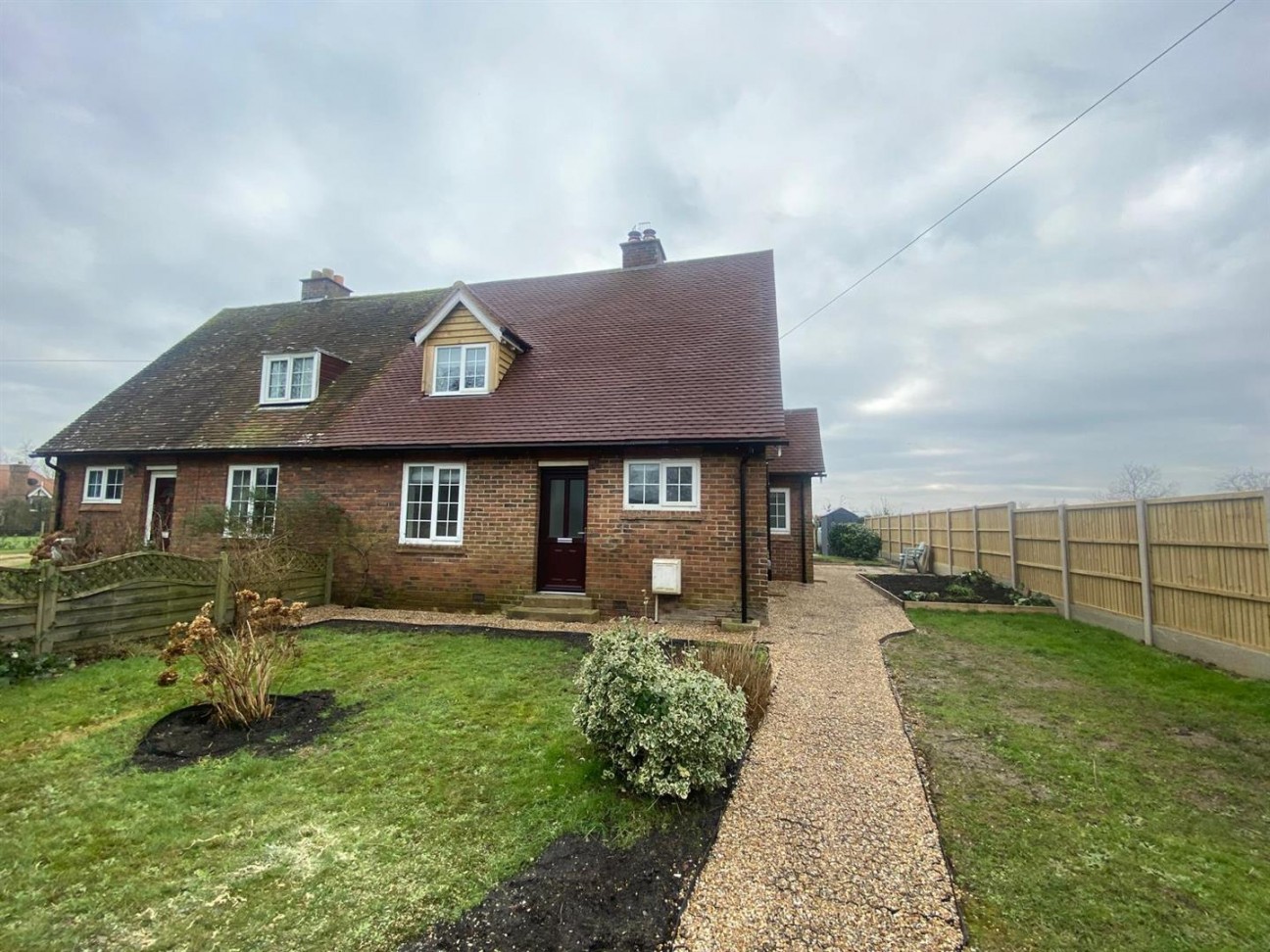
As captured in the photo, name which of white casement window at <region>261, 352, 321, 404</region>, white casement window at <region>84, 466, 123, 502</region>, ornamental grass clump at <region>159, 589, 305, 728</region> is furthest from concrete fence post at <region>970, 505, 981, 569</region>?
white casement window at <region>84, 466, 123, 502</region>

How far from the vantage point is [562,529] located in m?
10.8

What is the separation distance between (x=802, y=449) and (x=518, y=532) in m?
11.1

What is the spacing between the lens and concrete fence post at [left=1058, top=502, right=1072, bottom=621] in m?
10.4

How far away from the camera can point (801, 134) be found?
31.8 feet

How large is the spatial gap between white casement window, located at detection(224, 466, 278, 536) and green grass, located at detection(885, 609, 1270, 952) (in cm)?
1239

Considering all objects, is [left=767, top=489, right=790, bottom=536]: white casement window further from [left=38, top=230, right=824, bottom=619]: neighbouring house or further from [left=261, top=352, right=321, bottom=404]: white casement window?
[left=261, top=352, right=321, bottom=404]: white casement window

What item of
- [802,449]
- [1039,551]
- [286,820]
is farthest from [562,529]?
[1039,551]

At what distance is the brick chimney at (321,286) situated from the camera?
1842 cm

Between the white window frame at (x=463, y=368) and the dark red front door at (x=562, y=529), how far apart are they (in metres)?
2.87

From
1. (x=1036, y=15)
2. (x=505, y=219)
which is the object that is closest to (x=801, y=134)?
(x=1036, y=15)

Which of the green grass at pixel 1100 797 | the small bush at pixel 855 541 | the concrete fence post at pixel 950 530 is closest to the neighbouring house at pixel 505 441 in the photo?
the green grass at pixel 1100 797

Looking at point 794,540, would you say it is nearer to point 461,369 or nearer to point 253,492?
point 461,369

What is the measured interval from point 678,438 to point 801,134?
6.03m

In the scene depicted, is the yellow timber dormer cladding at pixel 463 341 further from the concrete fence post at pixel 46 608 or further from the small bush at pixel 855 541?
the small bush at pixel 855 541
